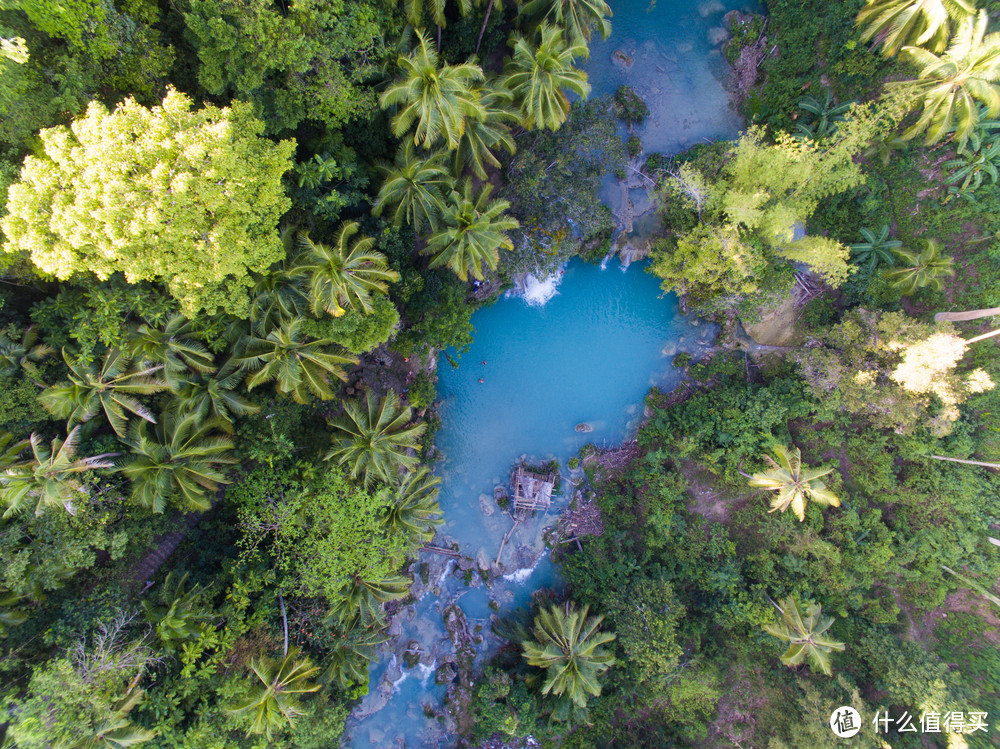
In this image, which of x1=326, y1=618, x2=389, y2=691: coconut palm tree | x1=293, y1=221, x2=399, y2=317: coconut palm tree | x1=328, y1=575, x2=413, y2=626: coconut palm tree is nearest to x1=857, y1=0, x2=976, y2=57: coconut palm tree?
x1=293, y1=221, x2=399, y2=317: coconut palm tree

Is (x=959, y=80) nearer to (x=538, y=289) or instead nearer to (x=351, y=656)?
(x=538, y=289)

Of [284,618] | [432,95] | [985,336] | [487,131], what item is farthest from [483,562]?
[985,336]

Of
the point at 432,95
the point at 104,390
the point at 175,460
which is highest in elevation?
the point at 432,95

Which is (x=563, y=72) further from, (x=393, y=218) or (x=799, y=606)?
(x=799, y=606)

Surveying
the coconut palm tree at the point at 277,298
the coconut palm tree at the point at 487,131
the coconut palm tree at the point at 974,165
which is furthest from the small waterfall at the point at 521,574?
the coconut palm tree at the point at 974,165

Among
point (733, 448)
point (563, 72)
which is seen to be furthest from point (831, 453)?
point (563, 72)

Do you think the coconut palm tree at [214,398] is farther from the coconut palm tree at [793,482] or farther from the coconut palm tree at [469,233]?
the coconut palm tree at [793,482]

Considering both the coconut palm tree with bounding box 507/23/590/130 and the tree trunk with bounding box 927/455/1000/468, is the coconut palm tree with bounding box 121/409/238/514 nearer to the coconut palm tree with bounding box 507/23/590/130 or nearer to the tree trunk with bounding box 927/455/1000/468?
the coconut palm tree with bounding box 507/23/590/130
